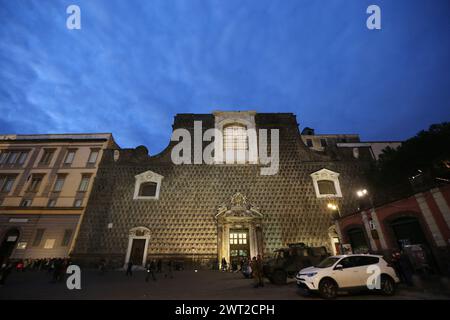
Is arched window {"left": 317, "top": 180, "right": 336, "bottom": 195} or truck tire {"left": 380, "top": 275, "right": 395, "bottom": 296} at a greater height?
arched window {"left": 317, "top": 180, "right": 336, "bottom": 195}

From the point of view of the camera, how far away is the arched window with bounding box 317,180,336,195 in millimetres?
18609

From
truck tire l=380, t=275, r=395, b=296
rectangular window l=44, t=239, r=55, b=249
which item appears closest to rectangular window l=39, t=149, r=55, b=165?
rectangular window l=44, t=239, r=55, b=249

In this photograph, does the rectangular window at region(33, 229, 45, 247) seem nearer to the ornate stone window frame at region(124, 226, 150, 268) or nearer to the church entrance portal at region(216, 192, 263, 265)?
the ornate stone window frame at region(124, 226, 150, 268)

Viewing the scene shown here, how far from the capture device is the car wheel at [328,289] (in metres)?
6.35

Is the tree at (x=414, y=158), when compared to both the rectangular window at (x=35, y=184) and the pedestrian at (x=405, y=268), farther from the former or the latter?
the rectangular window at (x=35, y=184)

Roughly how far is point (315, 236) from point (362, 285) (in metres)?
10.6

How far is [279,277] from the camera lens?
30.6ft

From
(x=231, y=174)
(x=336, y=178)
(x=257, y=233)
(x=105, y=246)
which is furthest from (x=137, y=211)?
(x=336, y=178)

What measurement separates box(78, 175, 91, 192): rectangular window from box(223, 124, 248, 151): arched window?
14.0 metres

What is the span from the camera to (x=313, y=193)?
60.4ft

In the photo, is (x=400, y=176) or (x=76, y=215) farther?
(x=76, y=215)

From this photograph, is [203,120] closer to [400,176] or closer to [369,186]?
[369,186]

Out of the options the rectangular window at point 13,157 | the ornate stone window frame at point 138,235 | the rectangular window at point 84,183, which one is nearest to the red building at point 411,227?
the ornate stone window frame at point 138,235

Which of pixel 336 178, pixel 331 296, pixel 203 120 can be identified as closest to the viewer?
pixel 331 296
